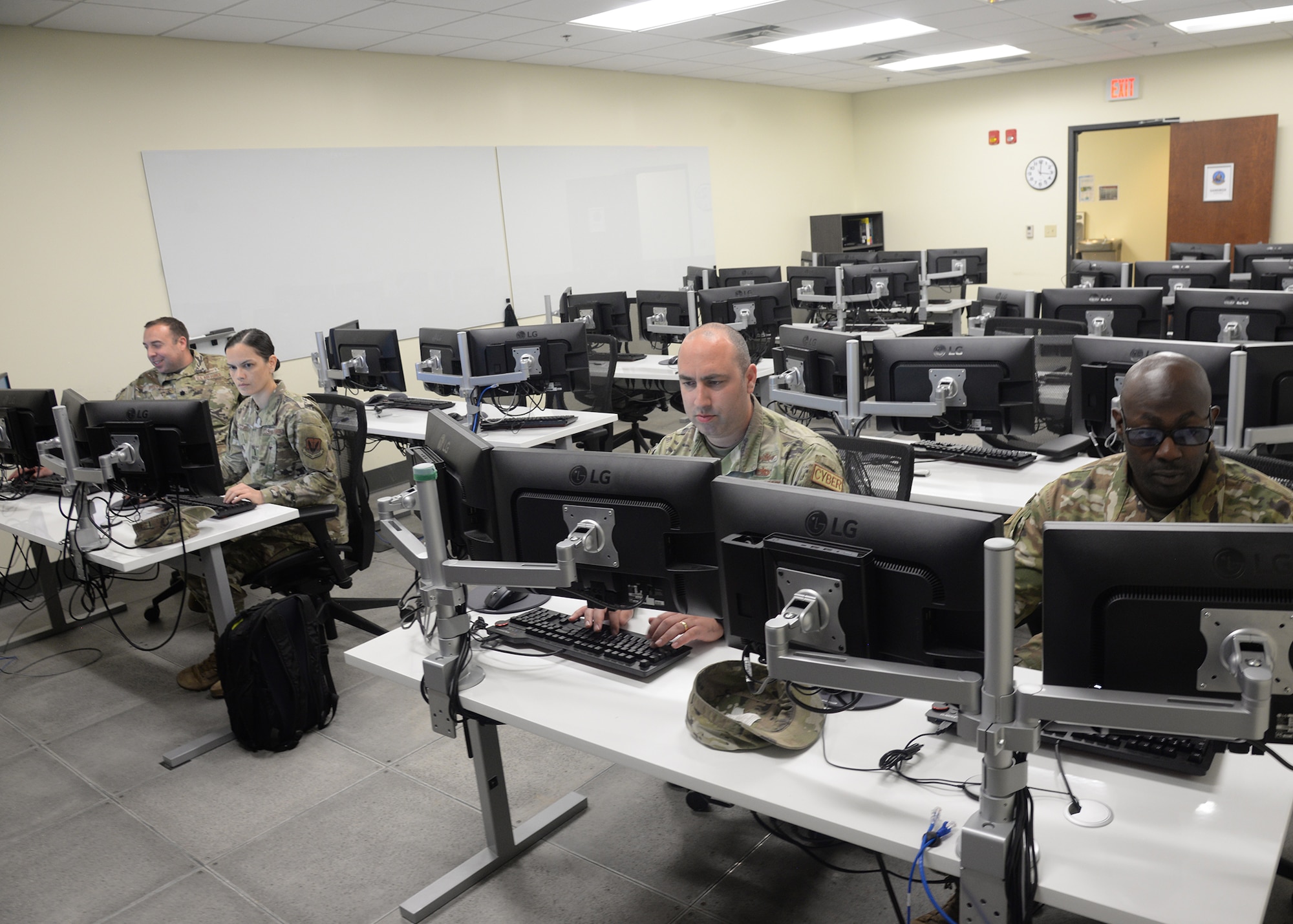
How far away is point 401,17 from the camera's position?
5.32 m

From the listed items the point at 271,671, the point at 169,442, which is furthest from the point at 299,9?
the point at 271,671

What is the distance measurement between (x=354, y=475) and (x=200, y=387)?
4.48ft

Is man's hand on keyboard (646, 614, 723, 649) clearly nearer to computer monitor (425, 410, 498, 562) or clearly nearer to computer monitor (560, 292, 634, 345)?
computer monitor (425, 410, 498, 562)

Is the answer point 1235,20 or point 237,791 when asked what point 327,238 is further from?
point 1235,20

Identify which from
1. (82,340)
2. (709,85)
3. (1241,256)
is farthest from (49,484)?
(1241,256)

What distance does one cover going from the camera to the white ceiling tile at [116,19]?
4.52m

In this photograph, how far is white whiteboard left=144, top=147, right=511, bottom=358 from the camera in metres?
5.45

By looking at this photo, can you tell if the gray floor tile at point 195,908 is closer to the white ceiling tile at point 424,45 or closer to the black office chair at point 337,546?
the black office chair at point 337,546

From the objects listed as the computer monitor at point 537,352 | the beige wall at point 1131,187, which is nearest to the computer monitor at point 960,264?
the beige wall at point 1131,187

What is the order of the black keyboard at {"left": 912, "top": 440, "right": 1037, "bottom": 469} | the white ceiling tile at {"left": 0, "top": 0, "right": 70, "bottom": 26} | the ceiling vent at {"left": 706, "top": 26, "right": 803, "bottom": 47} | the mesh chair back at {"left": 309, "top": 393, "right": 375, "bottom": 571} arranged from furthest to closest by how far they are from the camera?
the ceiling vent at {"left": 706, "top": 26, "right": 803, "bottom": 47} < the white ceiling tile at {"left": 0, "top": 0, "right": 70, "bottom": 26} < the mesh chair back at {"left": 309, "top": 393, "right": 375, "bottom": 571} < the black keyboard at {"left": 912, "top": 440, "right": 1037, "bottom": 469}

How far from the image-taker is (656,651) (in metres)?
2.01

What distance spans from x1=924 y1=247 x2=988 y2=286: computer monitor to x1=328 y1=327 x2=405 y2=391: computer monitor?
197 inches

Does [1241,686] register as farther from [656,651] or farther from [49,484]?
[49,484]

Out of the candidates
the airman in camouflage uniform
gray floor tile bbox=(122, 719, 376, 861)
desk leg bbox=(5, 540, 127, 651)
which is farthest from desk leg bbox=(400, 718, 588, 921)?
desk leg bbox=(5, 540, 127, 651)
